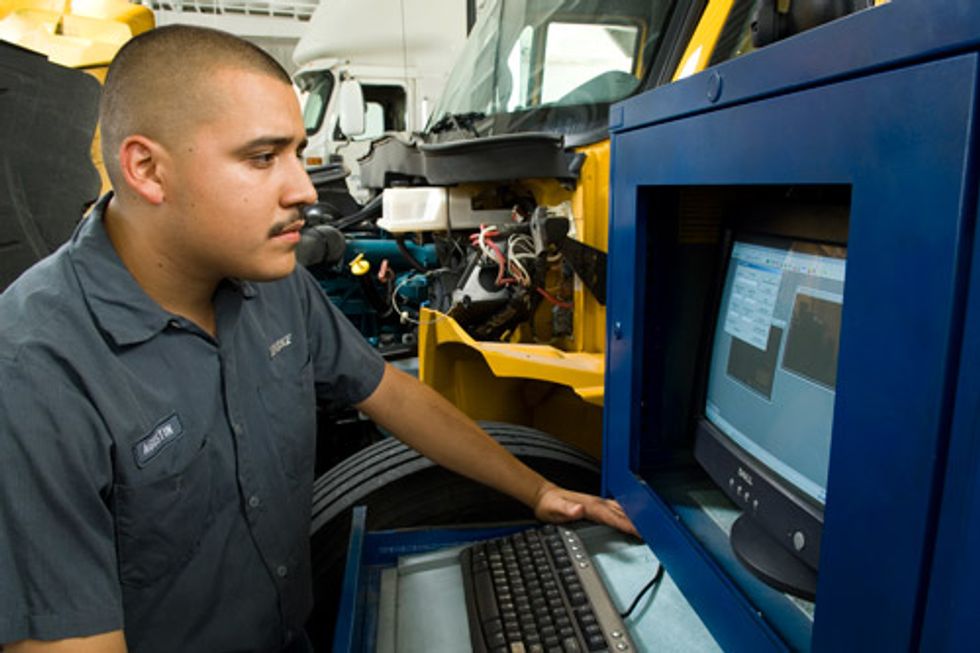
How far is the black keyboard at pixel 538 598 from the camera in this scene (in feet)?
3.23

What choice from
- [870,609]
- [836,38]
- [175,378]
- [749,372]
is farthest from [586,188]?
[870,609]

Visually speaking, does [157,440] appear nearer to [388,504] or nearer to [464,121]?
[388,504]

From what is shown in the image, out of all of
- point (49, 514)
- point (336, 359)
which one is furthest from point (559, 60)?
point (49, 514)

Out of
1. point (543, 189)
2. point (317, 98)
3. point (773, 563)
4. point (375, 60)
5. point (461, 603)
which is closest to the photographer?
point (773, 563)

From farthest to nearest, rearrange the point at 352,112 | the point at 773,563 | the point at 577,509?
the point at 352,112 < the point at 577,509 < the point at 773,563

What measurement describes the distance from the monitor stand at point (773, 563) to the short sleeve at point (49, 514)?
811 mm

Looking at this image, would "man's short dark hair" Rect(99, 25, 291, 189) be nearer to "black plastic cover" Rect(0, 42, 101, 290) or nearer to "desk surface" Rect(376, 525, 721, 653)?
"desk surface" Rect(376, 525, 721, 653)

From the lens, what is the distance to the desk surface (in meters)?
1.01

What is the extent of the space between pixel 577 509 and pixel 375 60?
6.53 meters

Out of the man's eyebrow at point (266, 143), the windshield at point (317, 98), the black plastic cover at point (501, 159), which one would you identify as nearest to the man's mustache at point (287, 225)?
the man's eyebrow at point (266, 143)

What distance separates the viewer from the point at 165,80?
3.26 ft

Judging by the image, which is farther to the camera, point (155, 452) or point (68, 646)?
point (155, 452)

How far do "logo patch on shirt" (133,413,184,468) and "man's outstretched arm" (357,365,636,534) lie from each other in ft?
1.47

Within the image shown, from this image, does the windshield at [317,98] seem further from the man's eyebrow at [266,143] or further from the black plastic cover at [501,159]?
the man's eyebrow at [266,143]
